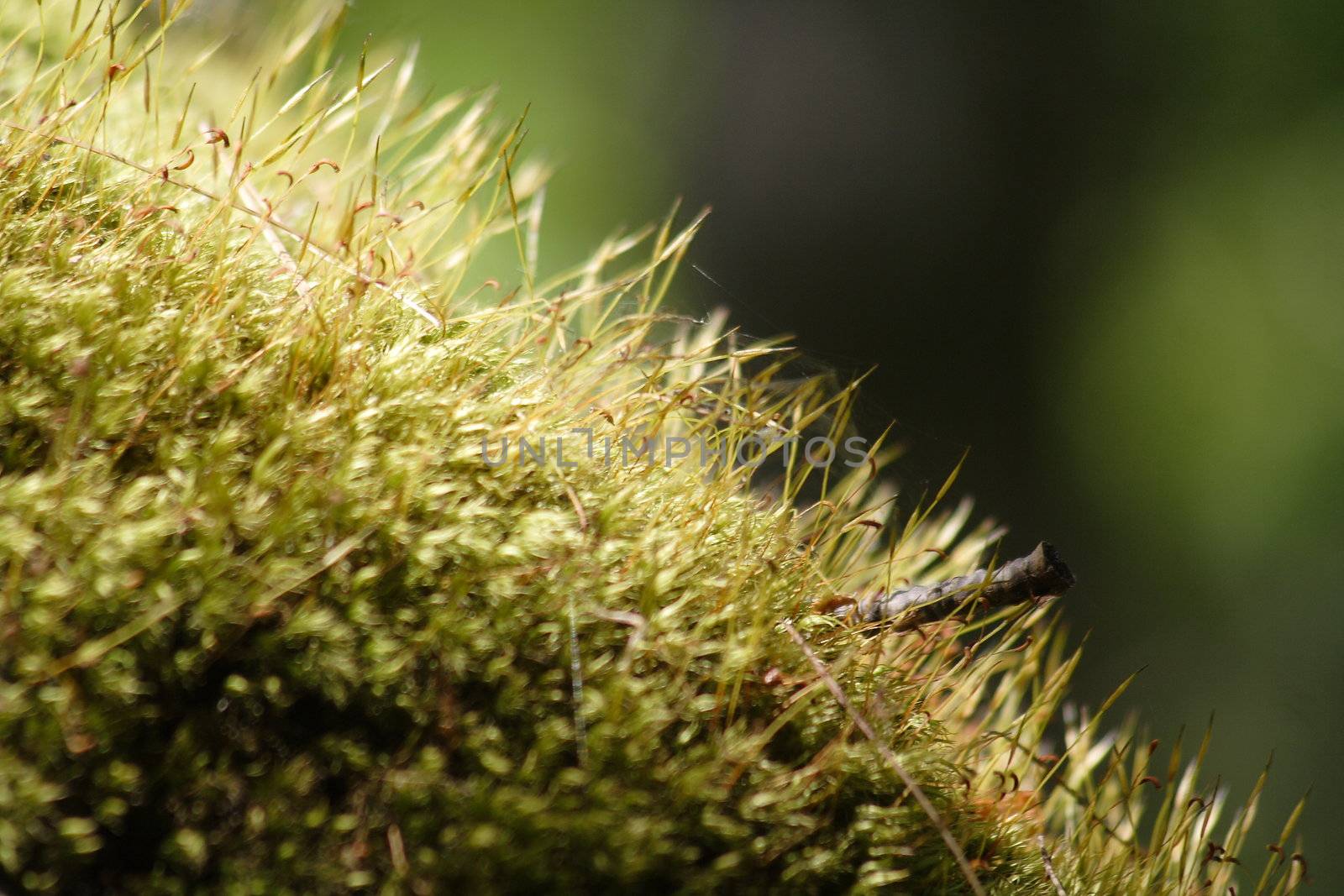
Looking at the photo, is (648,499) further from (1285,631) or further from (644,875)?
(1285,631)

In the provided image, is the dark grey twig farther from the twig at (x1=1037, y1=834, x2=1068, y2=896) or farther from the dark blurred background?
the dark blurred background

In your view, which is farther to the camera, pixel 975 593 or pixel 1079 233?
pixel 1079 233

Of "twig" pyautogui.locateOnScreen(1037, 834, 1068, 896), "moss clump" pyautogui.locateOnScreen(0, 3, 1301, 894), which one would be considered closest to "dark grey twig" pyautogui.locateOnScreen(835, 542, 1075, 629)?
"moss clump" pyautogui.locateOnScreen(0, 3, 1301, 894)

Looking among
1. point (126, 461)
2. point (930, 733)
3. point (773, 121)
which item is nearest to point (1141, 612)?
point (773, 121)

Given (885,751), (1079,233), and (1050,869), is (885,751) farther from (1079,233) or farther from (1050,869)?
(1079,233)

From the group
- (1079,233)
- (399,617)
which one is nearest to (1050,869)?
(399,617)

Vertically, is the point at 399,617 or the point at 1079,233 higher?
the point at 1079,233
